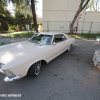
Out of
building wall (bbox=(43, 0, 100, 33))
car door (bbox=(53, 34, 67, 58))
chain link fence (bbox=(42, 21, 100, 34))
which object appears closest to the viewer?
car door (bbox=(53, 34, 67, 58))

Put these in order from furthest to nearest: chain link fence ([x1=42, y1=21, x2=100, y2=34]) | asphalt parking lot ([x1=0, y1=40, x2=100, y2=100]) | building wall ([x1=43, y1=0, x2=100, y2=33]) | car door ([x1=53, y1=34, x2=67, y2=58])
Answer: chain link fence ([x1=42, y1=21, x2=100, y2=34]), building wall ([x1=43, y1=0, x2=100, y2=33]), car door ([x1=53, y1=34, x2=67, y2=58]), asphalt parking lot ([x1=0, y1=40, x2=100, y2=100])

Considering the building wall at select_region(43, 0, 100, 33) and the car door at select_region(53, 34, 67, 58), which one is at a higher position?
the building wall at select_region(43, 0, 100, 33)

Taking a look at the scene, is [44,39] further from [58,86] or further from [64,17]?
[64,17]

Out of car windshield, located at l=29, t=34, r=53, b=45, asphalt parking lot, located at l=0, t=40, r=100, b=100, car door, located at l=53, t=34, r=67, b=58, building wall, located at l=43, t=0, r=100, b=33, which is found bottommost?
asphalt parking lot, located at l=0, t=40, r=100, b=100

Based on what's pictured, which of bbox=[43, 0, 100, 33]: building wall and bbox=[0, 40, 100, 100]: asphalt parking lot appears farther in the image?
bbox=[43, 0, 100, 33]: building wall

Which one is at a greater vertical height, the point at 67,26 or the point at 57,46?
the point at 67,26

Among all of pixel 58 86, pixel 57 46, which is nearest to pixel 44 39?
pixel 57 46

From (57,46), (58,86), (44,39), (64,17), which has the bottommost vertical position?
(58,86)

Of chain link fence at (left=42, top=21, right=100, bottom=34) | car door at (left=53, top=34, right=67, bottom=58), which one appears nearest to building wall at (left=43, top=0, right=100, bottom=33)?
chain link fence at (left=42, top=21, right=100, bottom=34)

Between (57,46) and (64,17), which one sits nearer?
(57,46)

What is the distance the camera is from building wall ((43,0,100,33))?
42.9 feet

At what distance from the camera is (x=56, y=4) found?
12992 mm

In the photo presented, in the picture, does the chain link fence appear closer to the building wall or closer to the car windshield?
the building wall

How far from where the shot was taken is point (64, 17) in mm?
13695
